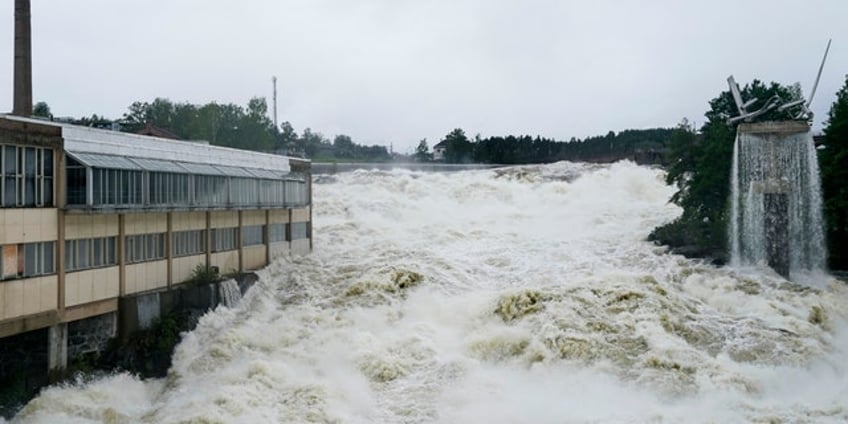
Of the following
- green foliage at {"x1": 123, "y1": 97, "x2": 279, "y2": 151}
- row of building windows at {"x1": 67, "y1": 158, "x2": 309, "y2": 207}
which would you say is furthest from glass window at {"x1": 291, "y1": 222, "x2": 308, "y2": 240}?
green foliage at {"x1": 123, "y1": 97, "x2": 279, "y2": 151}

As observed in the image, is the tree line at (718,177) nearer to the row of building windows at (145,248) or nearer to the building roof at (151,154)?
the building roof at (151,154)

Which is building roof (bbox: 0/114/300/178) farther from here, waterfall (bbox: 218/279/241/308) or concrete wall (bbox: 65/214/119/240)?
waterfall (bbox: 218/279/241/308)

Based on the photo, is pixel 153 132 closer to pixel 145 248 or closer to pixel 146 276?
pixel 145 248

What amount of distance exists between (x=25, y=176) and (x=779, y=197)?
21414 mm

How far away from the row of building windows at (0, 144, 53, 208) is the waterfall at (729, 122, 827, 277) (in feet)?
66.4

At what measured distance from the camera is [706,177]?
2781cm

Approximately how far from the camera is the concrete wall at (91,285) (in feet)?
51.1

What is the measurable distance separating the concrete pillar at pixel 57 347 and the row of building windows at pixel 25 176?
2.69 metres

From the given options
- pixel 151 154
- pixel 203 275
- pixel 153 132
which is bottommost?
pixel 203 275

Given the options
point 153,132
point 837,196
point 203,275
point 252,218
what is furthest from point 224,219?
point 837,196

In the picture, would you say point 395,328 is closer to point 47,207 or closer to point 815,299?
point 47,207

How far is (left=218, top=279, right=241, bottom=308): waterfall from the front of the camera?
19.9 meters

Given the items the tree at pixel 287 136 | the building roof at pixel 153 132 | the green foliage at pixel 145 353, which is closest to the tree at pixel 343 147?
the tree at pixel 287 136

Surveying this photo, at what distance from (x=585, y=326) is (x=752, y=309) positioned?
5128 mm
